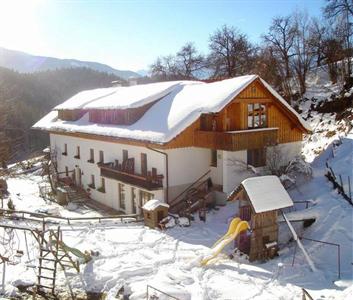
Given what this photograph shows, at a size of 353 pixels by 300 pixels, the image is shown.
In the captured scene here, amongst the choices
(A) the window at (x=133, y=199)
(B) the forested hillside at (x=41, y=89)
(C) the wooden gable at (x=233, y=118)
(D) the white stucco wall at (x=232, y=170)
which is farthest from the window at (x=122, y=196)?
(B) the forested hillside at (x=41, y=89)

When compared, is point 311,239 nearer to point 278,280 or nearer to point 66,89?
point 278,280

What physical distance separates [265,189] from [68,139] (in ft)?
77.3

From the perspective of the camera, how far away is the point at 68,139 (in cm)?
3559

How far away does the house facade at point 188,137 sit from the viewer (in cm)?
2252

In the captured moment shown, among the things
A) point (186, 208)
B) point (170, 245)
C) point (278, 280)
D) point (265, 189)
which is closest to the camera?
point (278, 280)

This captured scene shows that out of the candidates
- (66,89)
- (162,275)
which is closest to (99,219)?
(162,275)

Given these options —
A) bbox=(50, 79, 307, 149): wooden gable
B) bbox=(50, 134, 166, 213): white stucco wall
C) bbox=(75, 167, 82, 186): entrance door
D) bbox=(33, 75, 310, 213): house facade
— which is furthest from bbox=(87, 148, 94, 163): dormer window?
bbox=(50, 79, 307, 149): wooden gable

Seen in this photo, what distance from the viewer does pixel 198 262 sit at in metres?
15.5

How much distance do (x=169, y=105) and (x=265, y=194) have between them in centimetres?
1141

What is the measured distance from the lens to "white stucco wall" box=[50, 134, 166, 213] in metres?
23.8

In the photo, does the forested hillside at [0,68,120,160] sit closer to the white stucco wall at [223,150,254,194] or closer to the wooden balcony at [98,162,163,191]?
the wooden balcony at [98,162,163,191]

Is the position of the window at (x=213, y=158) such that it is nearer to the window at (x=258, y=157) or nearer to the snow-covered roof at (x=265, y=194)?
the window at (x=258, y=157)

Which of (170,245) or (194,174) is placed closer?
(170,245)

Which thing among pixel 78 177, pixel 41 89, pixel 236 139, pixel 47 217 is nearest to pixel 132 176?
pixel 47 217
